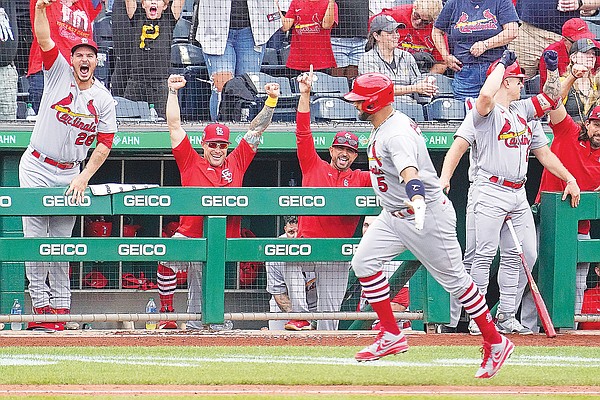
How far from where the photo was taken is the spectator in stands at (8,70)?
9.30 m

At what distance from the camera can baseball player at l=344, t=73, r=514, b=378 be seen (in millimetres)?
5293

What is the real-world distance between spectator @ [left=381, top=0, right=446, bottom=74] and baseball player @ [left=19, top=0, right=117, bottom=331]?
3.77m

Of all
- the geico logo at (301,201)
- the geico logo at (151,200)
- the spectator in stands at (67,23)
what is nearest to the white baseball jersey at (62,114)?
the geico logo at (151,200)

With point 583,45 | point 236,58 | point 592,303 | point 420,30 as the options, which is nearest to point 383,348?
point 592,303

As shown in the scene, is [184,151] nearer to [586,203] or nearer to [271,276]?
[271,276]

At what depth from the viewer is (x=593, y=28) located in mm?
10312

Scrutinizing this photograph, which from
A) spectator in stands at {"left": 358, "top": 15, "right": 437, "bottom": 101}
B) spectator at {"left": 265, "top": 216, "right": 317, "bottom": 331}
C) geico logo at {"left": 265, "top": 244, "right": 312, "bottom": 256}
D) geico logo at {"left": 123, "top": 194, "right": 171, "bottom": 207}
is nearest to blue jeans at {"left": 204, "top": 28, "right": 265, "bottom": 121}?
spectator in stands at {"left": 358, "top": 15, "right": 437, "bottom": 101}

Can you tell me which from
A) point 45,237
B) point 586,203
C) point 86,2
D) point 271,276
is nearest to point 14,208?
point 45,237

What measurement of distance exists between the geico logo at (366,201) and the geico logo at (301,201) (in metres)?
0.26

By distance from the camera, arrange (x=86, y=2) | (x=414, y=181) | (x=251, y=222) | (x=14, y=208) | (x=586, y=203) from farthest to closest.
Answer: (x=251, y=222) → (x=86, y=2) → (x=586, y=203) → (x=14, y=208) → (x=414, y=181)

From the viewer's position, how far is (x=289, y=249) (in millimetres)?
7445

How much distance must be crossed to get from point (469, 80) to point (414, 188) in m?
5.20

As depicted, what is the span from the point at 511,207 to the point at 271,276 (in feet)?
6.18

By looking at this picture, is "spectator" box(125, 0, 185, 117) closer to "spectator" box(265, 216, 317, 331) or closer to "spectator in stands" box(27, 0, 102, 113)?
"spectator in stands" box(27, 0, 102, 113)
